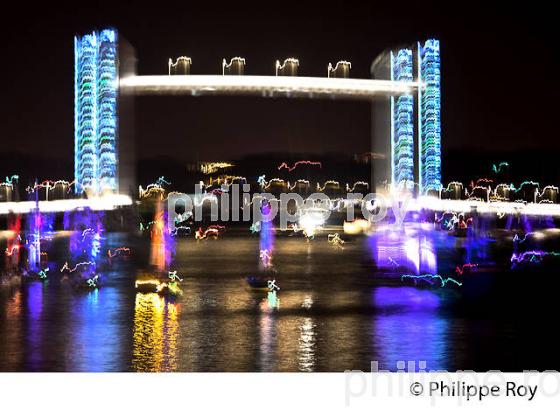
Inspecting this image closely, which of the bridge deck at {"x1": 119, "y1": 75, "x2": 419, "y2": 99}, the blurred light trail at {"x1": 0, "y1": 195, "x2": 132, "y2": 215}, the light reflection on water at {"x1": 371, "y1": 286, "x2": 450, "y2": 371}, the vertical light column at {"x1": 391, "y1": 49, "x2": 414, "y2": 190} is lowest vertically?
the light reflection on water at {"x1": 371, "y1": 286, "x2": 450, "y2": 371}

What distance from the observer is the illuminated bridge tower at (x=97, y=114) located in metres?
36.7

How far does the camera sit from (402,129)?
40094 mm

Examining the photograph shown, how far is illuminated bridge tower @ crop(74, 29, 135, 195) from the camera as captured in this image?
36719mm

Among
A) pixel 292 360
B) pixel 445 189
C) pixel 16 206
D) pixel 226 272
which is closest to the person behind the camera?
pixel 292 360

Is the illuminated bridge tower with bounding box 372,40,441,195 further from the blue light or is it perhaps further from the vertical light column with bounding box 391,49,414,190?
the blue light

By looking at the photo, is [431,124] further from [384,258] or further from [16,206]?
[384,258]

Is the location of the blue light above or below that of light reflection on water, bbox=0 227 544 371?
above

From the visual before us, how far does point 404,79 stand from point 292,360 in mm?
32745

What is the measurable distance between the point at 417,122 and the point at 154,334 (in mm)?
31796

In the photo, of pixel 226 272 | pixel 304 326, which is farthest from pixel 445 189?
pixel 304 326

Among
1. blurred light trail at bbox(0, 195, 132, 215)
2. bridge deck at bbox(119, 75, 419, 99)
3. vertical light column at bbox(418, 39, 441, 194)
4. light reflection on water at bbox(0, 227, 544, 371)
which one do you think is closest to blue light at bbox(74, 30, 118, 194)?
blurred light trail at bbox(0, 195, 132, 215)

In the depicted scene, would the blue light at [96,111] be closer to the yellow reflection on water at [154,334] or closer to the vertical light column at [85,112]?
the vertical light column at [85,112]

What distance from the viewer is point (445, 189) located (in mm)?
54969
